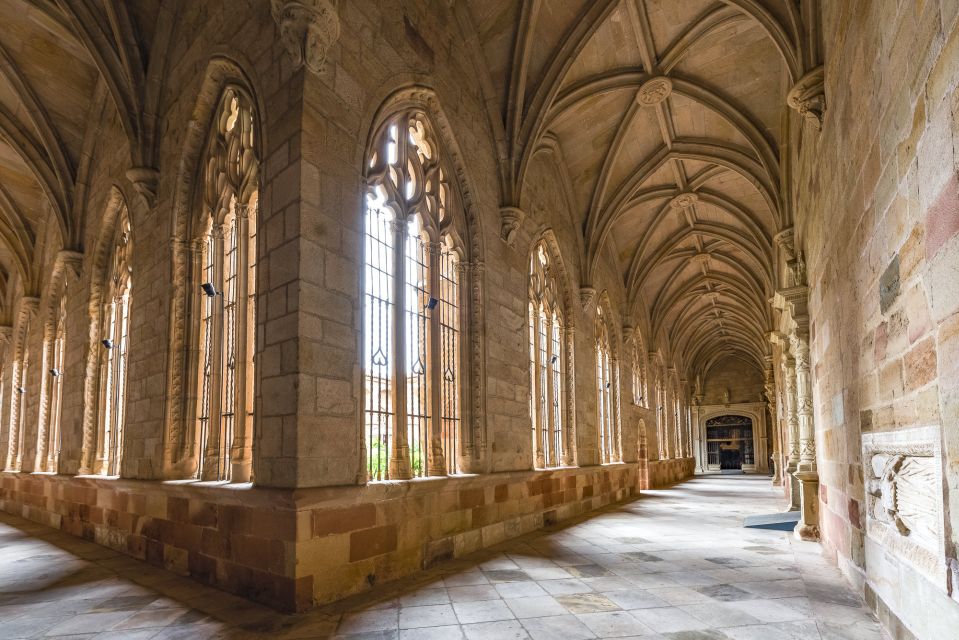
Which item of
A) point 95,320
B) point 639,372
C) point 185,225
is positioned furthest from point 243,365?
point 639,372

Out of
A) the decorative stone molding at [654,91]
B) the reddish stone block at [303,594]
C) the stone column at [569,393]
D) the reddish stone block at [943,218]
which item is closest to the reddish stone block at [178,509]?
the reddish stone block at [303,594]

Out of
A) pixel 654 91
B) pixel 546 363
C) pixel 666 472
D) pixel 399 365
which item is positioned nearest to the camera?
pixel 399 365

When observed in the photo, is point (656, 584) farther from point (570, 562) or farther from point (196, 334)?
point (196, 334)

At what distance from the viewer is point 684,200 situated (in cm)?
1410

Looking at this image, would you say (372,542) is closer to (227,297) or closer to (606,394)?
(227,297)

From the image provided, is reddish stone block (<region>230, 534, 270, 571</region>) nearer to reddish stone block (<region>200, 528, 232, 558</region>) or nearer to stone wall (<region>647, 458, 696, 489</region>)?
reddish stone block (<region>200, 528, 232, 558</region>)

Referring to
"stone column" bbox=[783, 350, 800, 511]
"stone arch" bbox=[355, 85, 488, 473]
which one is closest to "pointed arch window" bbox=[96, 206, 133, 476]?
"stone arch" bbox=[355, 85, 488, 473]

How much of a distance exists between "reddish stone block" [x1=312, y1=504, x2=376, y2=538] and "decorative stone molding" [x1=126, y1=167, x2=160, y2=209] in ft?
16.1

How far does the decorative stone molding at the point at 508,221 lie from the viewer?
8430 millimetres

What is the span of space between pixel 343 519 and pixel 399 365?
1.79 metres

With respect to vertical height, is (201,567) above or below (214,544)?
below

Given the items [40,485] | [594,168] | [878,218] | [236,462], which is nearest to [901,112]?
[878,218]

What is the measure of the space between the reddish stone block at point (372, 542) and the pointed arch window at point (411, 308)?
534mm

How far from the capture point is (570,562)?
6.07 m
